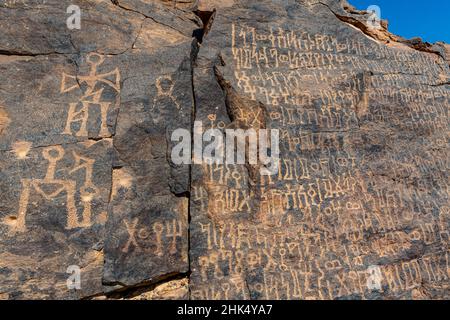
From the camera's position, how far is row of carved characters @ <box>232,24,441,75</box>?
4.64 metres

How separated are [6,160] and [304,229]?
8.90ft

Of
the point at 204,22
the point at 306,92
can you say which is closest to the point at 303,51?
the point at 306,92

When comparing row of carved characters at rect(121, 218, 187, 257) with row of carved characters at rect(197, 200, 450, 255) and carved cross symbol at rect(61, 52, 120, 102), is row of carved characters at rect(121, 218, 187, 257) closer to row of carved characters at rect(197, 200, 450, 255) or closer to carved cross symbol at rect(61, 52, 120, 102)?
row of carved characters at rect(197, 200, 450, 255)

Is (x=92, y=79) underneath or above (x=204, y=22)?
underneath

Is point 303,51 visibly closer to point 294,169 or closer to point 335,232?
point 294,169

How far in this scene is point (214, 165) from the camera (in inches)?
155

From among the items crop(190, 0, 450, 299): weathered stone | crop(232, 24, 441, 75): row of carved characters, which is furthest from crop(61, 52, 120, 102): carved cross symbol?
crop(232, 24, 441, 75): row of carved characters

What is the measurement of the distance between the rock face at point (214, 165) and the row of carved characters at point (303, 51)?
19 mm

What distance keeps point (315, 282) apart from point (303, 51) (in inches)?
102

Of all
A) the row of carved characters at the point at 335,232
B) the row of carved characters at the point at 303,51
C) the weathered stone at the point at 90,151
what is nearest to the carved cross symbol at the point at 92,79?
the weathered stone at the point at 90,151

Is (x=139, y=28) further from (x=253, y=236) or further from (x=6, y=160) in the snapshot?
(x=253, y=236)

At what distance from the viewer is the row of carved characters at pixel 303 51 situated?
464 cm
